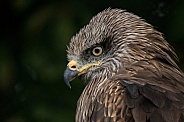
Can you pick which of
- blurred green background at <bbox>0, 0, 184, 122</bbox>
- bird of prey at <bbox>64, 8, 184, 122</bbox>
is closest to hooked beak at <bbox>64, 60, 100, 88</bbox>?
bird of prey at <bbox>64, 8, 184, 122</bbox>

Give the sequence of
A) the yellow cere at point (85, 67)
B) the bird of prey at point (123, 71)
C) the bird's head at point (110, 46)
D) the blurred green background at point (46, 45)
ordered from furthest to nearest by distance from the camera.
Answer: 1. the blurred green background at point (46, 45)
2. the yellow cere at point (85, 67)
3. the bird's head at point (110, 46)
4. the bird of prey at point (123, 71)

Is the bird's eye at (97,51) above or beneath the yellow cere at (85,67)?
above

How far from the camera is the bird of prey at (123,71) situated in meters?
6.76

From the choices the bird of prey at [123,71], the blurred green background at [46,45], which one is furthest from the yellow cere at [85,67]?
the blurred green background at [46,45]

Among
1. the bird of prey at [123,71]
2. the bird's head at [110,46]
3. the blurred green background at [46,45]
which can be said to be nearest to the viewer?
the bird of prey at [123,71]

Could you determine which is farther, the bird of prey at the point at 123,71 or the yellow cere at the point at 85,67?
the yellow cere at the point at 85,67

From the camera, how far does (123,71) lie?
741cm

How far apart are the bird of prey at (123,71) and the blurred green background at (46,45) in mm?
2044

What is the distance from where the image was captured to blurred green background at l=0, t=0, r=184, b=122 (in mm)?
9867

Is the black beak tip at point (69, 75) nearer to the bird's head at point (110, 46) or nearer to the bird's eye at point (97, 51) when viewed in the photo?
the bird's head at point (110, 46)

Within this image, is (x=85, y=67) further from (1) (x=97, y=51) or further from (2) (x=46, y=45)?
(2) (x=46, y=45)

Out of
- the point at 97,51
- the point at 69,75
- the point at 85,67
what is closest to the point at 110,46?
the point at 97,51

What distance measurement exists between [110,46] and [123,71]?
0.31 meters

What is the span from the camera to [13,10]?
10312mm
